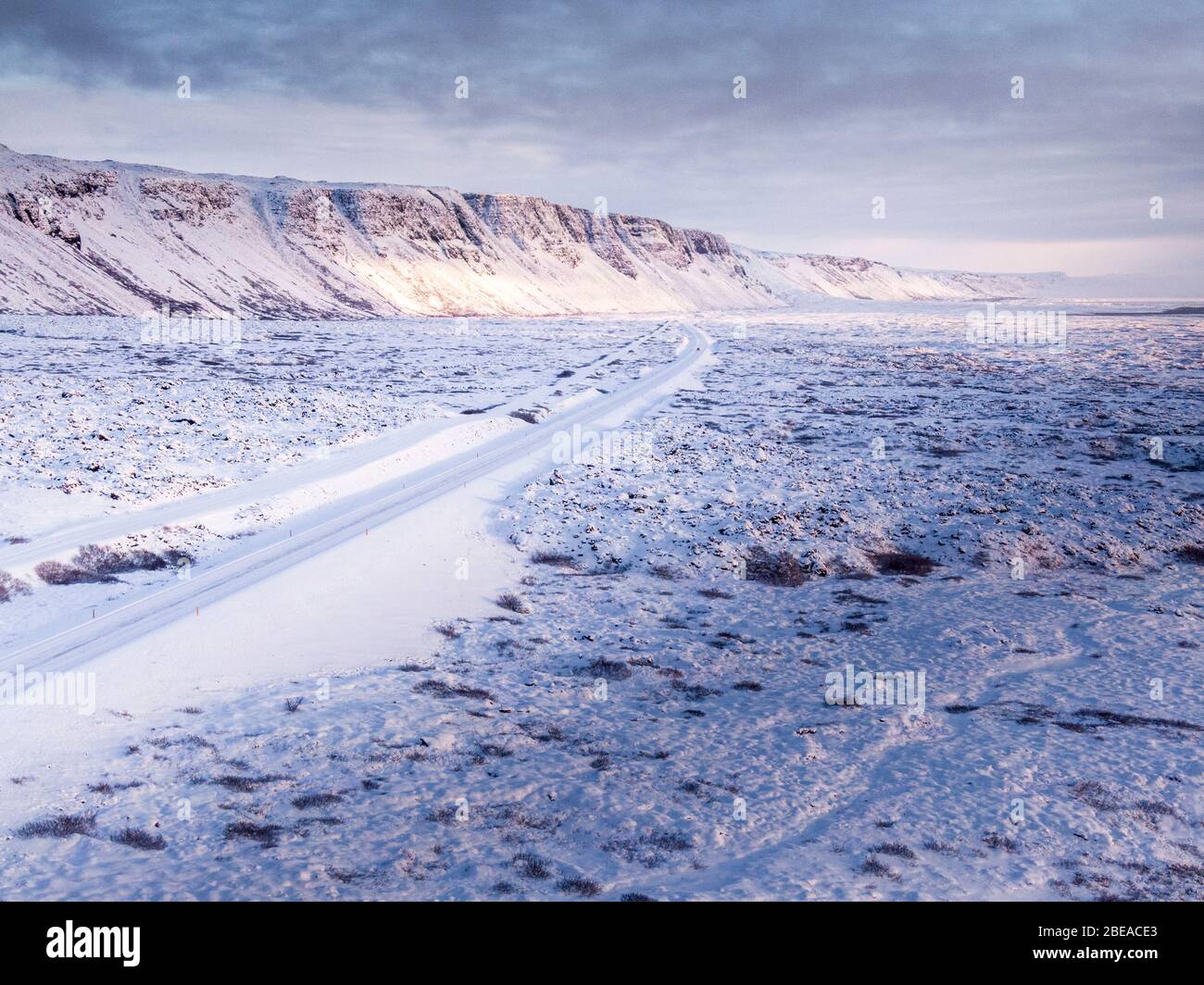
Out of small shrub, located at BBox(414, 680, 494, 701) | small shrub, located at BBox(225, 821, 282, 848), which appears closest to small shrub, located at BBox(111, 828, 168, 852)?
small shrub, located at BBox(225, 821, 282, 848)

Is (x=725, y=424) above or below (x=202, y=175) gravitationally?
below

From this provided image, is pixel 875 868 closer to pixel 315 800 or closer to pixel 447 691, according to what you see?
pixel 315 800

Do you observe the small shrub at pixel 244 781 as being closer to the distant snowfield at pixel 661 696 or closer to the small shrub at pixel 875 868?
the distant snowfield at pixel 661 696

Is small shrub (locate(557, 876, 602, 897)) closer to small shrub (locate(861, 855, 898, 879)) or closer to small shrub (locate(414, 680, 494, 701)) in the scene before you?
small shrub (locate(861, 855, 898, 879))

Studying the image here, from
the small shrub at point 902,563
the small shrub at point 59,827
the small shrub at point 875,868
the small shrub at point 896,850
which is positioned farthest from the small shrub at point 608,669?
the small shrub at point 902,563

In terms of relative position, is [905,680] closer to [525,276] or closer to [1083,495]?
[1083,495]
